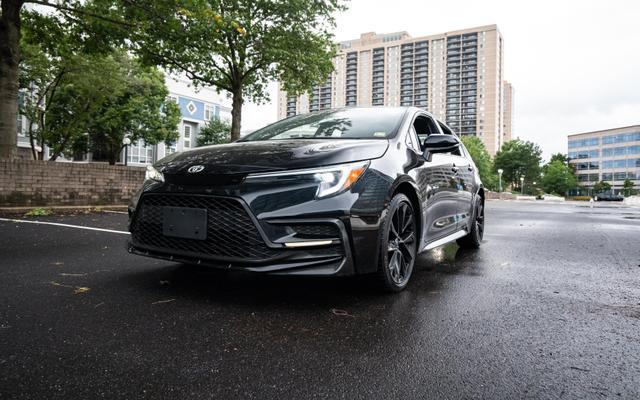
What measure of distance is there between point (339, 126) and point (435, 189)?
1.03 m

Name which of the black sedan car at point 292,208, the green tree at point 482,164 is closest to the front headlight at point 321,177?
the black sedan car at point 292,208

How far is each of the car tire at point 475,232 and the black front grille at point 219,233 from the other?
11.6ft

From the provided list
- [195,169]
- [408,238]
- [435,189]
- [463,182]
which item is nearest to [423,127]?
[435,189]

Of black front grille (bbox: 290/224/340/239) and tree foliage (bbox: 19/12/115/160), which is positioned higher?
tree foliage (bbox: 19/12/115/160)

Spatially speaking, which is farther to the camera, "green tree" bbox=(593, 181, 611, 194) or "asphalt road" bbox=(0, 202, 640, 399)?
"green tree" bbox=(593, 181, 611, 194)

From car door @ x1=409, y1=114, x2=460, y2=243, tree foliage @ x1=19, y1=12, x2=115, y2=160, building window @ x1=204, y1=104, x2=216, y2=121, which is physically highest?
building window @ x1=204, y1=104, x2=216, y2=121

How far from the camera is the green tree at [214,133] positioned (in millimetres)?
41469

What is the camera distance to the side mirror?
3508mm

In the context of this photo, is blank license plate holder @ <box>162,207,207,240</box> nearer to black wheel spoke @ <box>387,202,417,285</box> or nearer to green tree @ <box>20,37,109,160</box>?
black wheel spoke @ <box>387,202,417,285</box>

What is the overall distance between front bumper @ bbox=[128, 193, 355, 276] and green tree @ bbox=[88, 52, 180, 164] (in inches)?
1063

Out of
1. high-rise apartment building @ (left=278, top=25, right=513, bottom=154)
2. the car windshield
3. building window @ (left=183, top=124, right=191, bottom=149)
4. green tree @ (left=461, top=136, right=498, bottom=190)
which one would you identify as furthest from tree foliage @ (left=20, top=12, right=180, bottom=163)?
high-rise apartment building @ (left=278, top=25, right=513, bottom=154)

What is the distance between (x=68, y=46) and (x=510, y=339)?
44.5 feet

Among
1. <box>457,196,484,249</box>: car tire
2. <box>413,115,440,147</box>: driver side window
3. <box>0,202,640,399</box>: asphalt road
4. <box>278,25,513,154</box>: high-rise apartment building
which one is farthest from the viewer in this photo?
<box>278,25,513,154</box>: high-rise apartment building

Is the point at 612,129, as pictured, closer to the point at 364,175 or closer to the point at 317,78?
the point at 317,78
